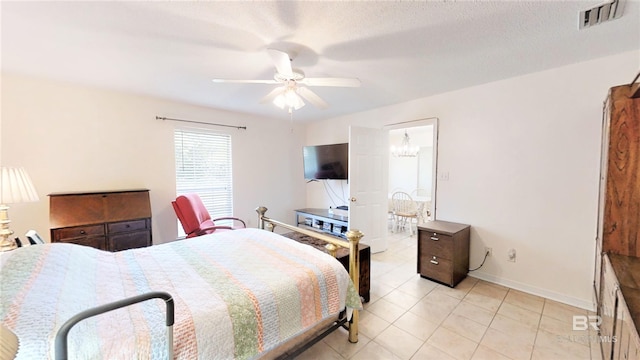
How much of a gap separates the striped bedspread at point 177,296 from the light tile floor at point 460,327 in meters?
0.48

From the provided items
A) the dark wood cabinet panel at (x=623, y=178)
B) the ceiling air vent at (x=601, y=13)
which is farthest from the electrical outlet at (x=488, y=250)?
the ceiling air vent at (x=601, y=13)

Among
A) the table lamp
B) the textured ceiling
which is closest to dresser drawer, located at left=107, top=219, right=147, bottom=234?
the table lamp

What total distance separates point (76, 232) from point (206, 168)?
68.9 inches

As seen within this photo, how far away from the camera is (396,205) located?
5.27 metres

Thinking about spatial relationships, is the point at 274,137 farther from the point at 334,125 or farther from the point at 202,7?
the point at 202,7

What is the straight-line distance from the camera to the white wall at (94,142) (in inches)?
104

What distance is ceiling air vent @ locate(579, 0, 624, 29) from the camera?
1.47 metres

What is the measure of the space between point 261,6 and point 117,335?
181cm

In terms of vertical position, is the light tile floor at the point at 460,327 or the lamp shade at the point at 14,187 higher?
the lamp shade at the point at 14,187

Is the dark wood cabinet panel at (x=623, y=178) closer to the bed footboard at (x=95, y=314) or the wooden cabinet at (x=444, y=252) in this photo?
the wooden cabinet at (x=444, y=252)

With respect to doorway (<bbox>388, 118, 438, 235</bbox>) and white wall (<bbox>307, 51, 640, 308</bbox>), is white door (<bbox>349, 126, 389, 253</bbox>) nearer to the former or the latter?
white wall (<bbox>307, 51, 640, 308</bbox>)

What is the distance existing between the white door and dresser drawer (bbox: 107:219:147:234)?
2668 millimetres

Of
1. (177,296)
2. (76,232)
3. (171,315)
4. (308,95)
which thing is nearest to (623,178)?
(308,95)

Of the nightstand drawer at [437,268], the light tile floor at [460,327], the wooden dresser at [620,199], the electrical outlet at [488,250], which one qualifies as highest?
the wooden dresser at [620,199]
